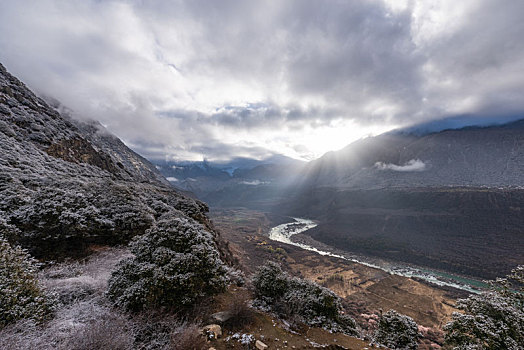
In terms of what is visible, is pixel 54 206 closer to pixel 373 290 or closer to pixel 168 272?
pixel 168 272

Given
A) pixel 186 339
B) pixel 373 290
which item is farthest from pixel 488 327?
pixel 373 290

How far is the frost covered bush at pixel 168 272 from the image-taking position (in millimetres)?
6254

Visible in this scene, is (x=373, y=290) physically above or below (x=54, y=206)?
below

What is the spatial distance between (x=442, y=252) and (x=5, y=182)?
124803 millimetres

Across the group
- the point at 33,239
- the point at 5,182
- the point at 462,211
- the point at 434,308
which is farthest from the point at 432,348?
the point at 462,211

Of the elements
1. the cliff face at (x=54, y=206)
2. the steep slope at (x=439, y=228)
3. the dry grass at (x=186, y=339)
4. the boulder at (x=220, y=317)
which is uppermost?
the cliff face at (x=54, y=206)

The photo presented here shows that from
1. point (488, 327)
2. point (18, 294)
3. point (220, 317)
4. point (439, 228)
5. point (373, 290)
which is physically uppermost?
point (18, 294)

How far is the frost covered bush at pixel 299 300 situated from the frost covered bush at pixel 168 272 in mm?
4054

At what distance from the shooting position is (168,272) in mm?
6699

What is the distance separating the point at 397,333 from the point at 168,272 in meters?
14.7

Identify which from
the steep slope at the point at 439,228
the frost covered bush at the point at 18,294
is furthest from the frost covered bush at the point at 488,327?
the steep slope at the point at 439,228

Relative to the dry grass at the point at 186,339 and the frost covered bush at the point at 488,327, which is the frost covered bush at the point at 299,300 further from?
the dry grass at the point at 186,339

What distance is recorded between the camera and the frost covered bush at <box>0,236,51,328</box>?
4195 mm

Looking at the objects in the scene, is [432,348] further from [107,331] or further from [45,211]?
[45,211]
